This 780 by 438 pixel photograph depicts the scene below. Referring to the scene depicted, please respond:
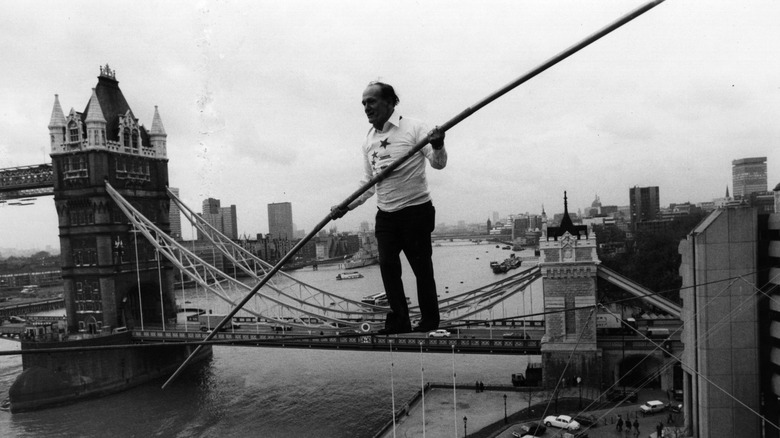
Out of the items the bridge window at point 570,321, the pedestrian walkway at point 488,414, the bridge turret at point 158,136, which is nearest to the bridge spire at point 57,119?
the bridge turret at point 158,136

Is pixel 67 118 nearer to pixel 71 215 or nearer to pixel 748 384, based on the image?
pixel 71 215

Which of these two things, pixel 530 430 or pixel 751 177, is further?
pixel 751 177

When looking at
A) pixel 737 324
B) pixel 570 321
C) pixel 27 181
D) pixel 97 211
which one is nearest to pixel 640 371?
pixel 570 321

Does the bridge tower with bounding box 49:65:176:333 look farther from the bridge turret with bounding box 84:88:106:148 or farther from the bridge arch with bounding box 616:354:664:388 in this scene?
the bridge arch with bounding box 616:354:664:388

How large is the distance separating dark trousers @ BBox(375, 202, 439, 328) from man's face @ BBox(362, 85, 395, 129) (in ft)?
2.36

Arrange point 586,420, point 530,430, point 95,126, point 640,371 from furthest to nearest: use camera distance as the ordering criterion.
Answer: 1. point 95,126
2. point 640,371
3. point 586,420
4. point 530,430

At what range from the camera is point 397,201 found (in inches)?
167

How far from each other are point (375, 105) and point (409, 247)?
1.12 meters

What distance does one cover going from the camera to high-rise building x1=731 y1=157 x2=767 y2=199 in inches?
2281

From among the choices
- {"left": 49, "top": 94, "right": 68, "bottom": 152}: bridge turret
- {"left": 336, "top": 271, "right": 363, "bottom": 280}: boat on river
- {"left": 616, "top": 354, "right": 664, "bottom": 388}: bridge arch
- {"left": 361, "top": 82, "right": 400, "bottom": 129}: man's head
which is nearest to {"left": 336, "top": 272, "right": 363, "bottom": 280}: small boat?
{"left": 336, "top": 271, "right": 363, "bottom": 280}: boat on river

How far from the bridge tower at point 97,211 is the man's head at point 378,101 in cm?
3322

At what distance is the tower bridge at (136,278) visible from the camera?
2489cm

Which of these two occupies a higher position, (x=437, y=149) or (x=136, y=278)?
(x=437, y=149)

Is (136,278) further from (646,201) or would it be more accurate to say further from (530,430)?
(646,201)
